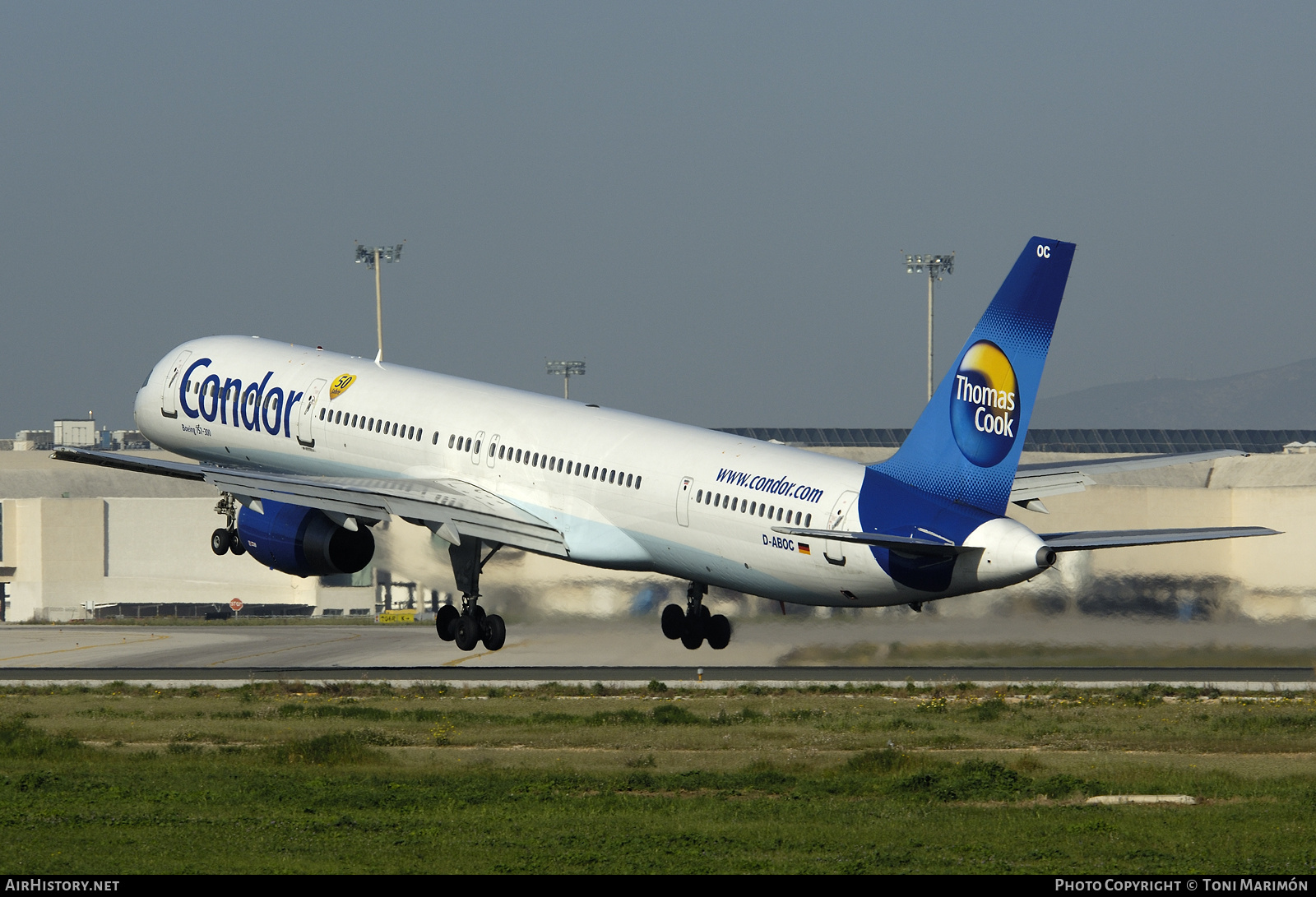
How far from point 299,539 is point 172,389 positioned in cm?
968

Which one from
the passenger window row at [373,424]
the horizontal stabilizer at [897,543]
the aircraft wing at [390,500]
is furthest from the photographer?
the passenger window row at [373,424]

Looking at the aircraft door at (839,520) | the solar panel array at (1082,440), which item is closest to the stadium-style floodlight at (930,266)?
the solar panel array at (1082,440)

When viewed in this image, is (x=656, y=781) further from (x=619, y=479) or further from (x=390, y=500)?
(x=390, y=500)

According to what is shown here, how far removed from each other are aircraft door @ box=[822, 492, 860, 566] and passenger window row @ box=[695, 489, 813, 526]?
64 centimetres

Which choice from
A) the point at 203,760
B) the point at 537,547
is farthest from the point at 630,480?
the point at 203,760

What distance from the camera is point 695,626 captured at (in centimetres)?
5050

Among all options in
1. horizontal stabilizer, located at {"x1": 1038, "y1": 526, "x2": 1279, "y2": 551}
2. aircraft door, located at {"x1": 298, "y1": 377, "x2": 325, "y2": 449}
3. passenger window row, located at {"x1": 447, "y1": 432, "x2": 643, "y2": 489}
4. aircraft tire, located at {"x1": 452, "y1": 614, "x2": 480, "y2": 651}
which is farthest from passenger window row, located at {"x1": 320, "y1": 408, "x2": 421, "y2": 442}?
horizontal stabilizer, located at {"x1": 1038, "y1": 526, "x2": 1279, "y2": 551}

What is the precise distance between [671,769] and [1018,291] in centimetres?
1272

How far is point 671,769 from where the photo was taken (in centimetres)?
3709

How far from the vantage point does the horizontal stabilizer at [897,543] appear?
124 feet

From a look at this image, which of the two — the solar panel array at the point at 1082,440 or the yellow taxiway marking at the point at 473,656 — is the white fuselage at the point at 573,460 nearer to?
the yellow taxiway marking at the point at 473,656

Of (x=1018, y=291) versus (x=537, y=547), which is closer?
(x=1018, y=291)

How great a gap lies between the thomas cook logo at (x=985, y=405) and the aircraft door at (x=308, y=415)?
2012cm

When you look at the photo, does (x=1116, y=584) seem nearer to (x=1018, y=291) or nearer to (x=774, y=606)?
(x=774, y=606)
